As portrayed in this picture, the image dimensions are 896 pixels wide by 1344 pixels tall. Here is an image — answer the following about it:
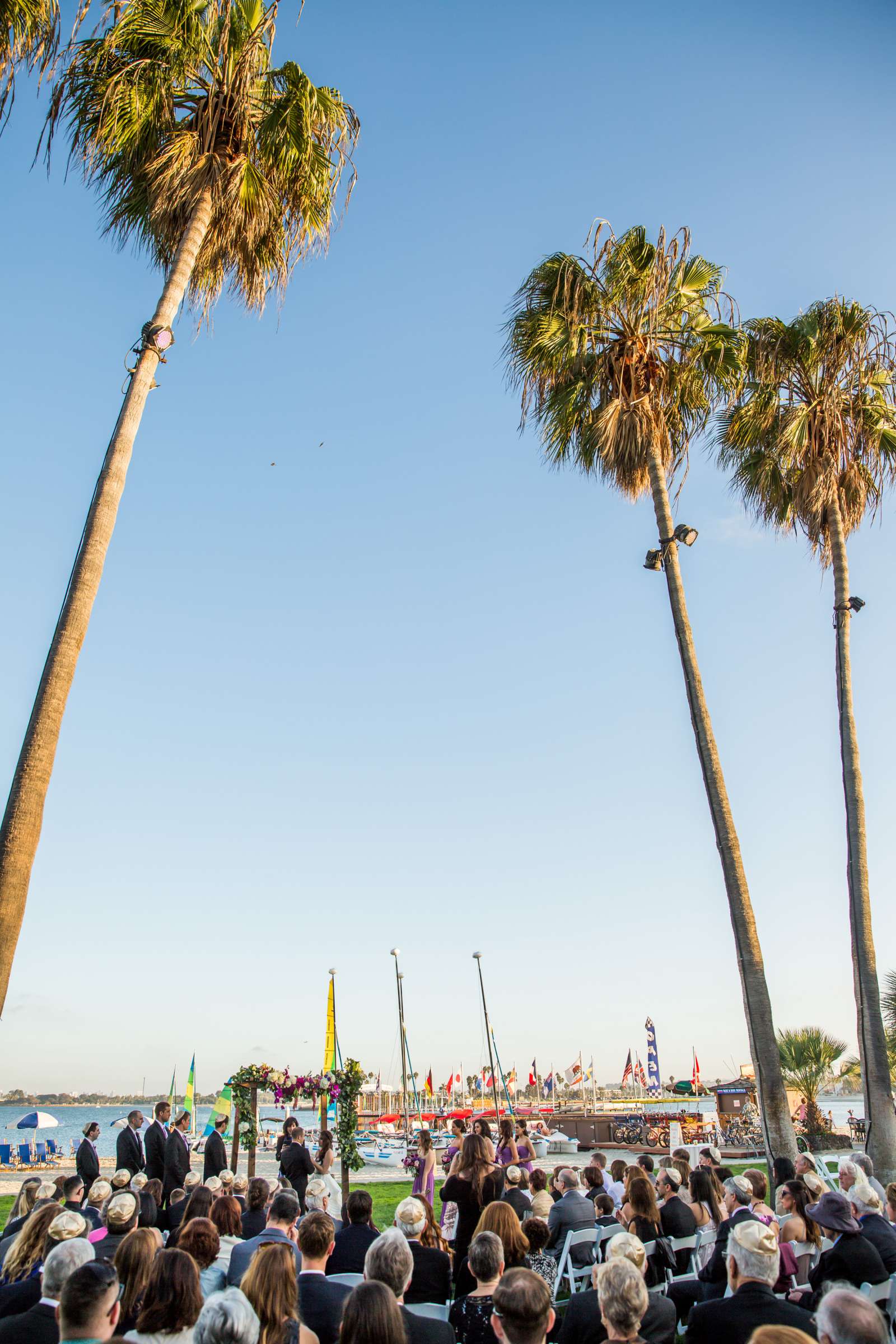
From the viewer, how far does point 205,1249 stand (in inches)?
195

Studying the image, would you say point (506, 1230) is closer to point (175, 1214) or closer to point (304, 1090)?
point (175, 1214)

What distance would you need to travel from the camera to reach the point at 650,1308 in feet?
16.0

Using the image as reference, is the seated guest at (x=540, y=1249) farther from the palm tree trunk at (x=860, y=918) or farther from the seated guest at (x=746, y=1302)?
the palm tree trunk at (x=860, y=918)

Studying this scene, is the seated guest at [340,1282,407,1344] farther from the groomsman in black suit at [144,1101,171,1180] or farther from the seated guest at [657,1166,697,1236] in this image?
the groomsman in black suit at [144,1101,171,1180]

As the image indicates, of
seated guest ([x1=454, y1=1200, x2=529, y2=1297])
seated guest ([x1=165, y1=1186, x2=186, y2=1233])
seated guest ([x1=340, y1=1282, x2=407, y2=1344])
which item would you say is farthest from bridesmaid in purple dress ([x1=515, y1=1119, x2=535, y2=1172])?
seated guest ([x1=340, y1=1282, x2=407, y2=1344])

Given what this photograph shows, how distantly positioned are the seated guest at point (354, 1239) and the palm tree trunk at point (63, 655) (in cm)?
279

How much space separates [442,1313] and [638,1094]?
388ft

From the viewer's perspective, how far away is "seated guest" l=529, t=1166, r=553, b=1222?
7.53 meters

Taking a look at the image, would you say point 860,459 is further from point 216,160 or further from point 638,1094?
point 638,1094

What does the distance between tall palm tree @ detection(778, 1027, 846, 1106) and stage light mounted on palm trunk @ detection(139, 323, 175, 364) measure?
83.4 feet

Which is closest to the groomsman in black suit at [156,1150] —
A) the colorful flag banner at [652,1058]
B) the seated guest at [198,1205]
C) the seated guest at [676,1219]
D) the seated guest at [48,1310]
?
the seated guest at [198,1205]

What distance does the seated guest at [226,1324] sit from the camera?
2.96 metres

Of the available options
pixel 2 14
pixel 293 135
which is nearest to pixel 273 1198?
pixel 2 14

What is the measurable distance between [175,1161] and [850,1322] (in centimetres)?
916
